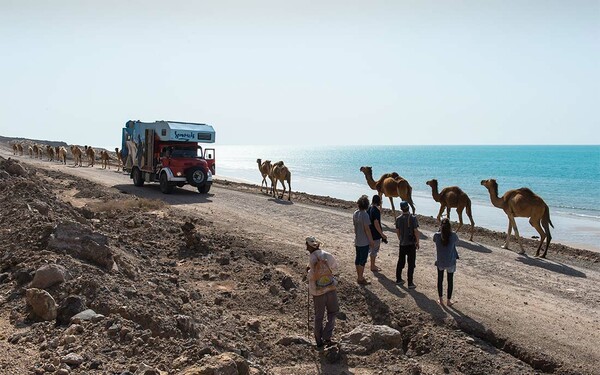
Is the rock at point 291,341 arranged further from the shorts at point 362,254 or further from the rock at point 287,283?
the shorts at point 362,254

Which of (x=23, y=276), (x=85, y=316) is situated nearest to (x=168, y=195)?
(x=23, y=276)

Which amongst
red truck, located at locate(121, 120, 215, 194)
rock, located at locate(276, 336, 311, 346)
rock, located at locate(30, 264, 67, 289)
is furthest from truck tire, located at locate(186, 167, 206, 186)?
rock, located at locate(276, 336, 311, 346)

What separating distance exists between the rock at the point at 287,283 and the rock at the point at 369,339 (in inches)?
96.5

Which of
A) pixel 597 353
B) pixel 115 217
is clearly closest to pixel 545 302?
pixel 597 353

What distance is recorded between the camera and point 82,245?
9867 mm

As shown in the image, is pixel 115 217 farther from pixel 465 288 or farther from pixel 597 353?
pixel 597 353

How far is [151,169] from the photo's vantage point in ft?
87.8

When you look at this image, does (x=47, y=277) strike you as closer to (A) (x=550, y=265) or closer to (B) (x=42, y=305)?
(B) (x=42, y=305)

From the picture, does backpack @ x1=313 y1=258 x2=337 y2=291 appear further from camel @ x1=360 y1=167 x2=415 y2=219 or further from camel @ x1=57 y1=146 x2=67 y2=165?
camel @ x1=57 y1=146 x2=67 y2=165

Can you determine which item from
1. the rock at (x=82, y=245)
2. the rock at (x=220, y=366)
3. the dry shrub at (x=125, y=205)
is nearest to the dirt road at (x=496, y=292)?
the dry shrub at (x=125, y=205)

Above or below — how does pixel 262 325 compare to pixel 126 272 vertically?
below

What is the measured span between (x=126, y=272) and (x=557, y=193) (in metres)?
51.8

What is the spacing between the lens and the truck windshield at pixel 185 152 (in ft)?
85.5

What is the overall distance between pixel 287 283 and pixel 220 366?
514 cm
